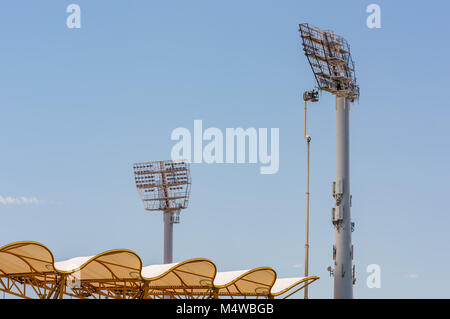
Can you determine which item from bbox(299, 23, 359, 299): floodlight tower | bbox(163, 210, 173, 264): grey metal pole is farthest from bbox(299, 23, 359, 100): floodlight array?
bbox(163, 210, 173, 264): grey metal pole

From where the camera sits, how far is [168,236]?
84.8m

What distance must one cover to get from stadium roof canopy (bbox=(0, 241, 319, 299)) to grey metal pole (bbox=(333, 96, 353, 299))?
915 centimetres

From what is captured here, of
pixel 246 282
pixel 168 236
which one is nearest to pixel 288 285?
pixel 246 282

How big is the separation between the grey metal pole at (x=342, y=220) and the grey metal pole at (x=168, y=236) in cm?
2961

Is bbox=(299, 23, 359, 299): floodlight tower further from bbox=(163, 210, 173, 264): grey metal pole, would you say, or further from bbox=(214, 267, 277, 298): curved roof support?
bbox=(163, 210, 173, 264): grey metal pole

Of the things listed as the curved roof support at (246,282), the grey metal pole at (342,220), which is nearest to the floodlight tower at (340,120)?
the grey metal pole at (342,220)

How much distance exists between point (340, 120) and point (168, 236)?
3120 centimetres

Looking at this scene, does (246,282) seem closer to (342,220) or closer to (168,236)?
(342,220)

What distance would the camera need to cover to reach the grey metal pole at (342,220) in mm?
57531
